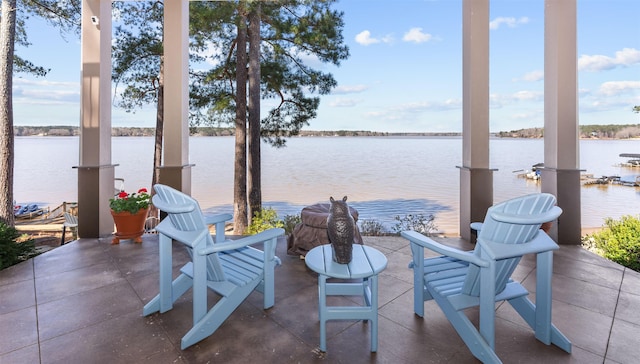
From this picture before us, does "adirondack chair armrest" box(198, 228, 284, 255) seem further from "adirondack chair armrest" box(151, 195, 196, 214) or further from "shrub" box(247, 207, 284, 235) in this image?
"shrub" box(247, 207, 284, 235)

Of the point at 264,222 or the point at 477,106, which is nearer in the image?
the point at 477,106

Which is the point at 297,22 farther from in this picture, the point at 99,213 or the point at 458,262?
the point at 458,262

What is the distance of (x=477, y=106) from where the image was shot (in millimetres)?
4012

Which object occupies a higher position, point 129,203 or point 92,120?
point 92,120

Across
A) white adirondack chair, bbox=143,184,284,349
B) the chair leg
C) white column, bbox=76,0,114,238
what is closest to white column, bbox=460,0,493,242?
white adirondack chair, bbox=143,184,284,349

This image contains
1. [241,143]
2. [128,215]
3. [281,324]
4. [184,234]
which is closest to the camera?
[184,234]

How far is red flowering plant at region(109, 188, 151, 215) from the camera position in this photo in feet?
12.6

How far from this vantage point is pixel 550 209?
180 centimetres

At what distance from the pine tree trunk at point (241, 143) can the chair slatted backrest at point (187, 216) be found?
17.3 ft

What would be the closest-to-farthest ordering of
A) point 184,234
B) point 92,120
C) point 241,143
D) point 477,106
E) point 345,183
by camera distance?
point 184,234, point 477,106, point 92,120, point 241,143, point 345,183

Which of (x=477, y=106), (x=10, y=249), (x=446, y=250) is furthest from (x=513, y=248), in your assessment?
(x=10, y=249)

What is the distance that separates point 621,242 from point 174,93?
5826 mm

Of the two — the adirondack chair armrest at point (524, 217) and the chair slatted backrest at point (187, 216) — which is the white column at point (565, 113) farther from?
the chair slatted backrest at point (187, 216)

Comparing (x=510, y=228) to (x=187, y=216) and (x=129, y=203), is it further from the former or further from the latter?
(x=129, y=203)
